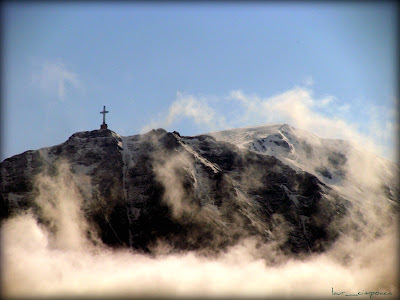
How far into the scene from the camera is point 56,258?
14862cm

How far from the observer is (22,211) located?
18112cm

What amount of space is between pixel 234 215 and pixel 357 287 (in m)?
47.2

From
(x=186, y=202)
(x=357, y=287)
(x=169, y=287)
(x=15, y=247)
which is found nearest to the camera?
(x=169, y=287)

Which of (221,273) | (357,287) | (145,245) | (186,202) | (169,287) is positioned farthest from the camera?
(186,202)

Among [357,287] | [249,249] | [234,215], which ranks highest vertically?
[234,215]

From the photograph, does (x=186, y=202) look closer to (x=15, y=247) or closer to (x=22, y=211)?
(x=22, y=211)

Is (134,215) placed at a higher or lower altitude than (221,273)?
higher

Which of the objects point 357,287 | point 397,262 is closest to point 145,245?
point 357,287

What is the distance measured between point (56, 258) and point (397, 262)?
115m

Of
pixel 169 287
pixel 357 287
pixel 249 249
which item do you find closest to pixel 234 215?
pixel 249 249

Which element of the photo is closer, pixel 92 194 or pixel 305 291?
pixel 305 291

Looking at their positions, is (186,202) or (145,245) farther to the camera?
(186,202)

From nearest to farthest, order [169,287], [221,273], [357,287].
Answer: [169,287] < [221,273] < [357,287]

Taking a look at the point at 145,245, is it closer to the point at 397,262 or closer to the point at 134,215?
the point at 134,215
